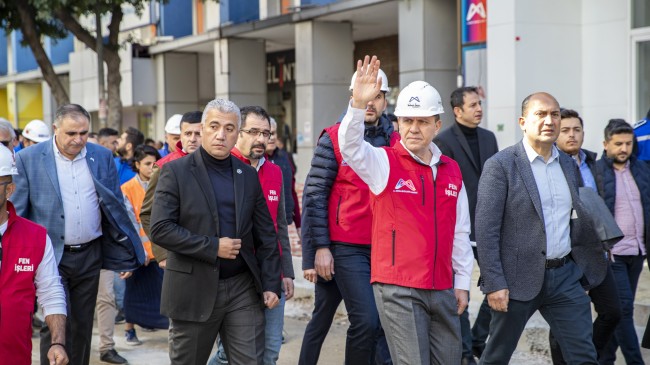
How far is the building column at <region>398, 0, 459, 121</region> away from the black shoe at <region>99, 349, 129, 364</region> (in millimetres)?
11973

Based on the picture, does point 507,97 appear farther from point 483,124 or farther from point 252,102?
point 252,102

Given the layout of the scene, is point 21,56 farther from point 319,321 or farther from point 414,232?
point 414,232

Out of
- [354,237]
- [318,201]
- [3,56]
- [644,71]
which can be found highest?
[3,56]

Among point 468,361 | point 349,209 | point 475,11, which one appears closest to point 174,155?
point 349,209

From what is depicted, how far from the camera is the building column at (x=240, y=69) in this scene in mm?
26125

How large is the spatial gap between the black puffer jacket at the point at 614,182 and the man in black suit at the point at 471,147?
2.84ft

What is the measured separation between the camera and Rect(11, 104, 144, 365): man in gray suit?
6277 millimetres

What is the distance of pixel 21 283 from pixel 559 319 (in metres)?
3.11

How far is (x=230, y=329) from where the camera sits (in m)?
5.09

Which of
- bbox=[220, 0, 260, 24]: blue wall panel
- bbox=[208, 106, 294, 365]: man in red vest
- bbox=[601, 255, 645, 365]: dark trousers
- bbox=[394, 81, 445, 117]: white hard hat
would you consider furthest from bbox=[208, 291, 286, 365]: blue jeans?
bbox=[220, 0, 260, 24]: blue wall panel

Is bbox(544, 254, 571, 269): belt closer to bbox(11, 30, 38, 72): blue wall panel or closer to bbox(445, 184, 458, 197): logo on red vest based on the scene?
bbox(445, 184, 458, 197): logo on red vest

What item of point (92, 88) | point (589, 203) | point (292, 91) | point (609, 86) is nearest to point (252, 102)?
point (292, 91)

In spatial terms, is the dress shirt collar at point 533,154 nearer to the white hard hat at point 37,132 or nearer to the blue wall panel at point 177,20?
the white hard hat at point 37,132

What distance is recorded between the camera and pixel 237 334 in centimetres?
508
